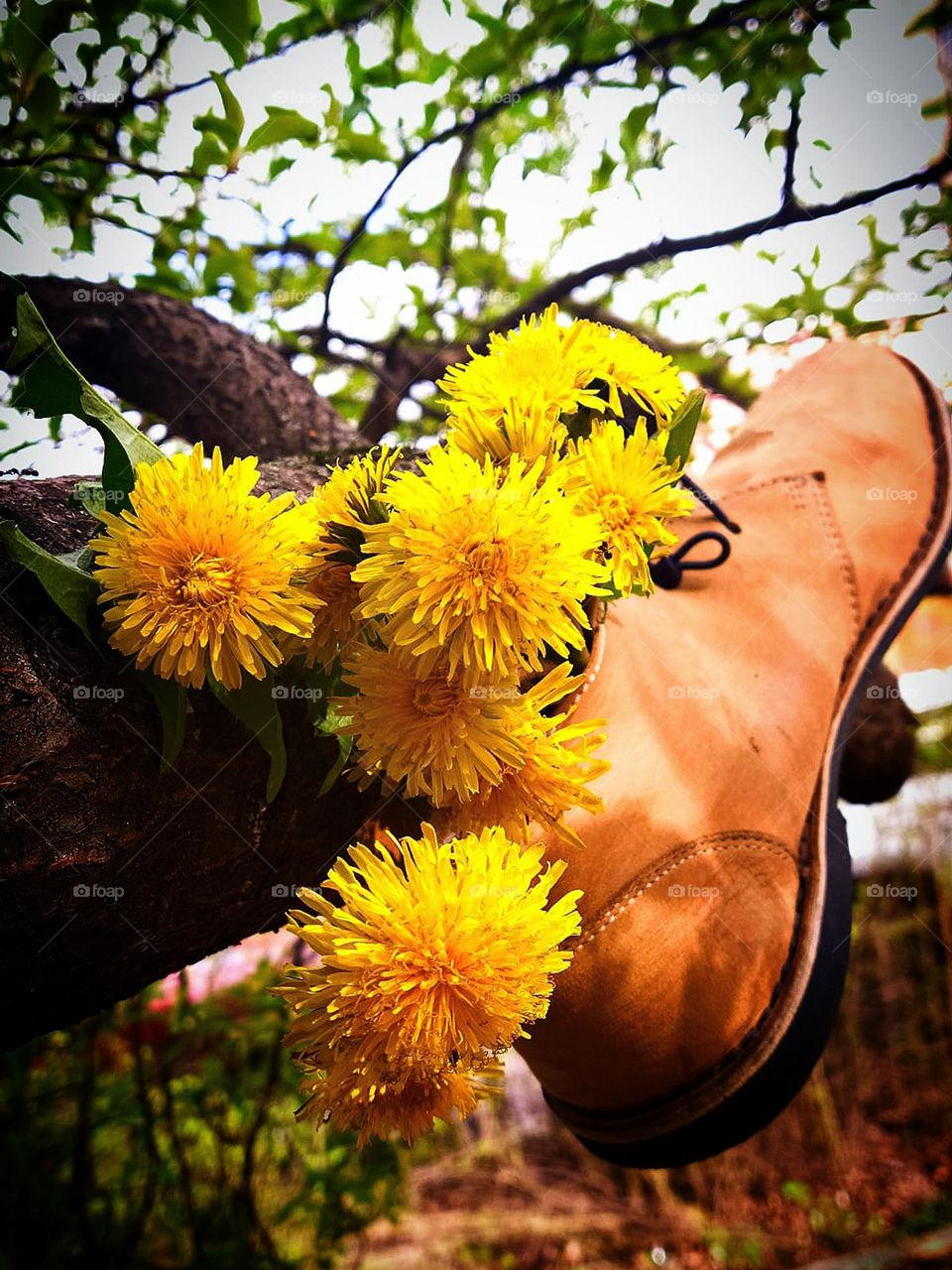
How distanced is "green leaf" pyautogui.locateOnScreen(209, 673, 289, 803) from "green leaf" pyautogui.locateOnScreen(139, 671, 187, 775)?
2 centimetres

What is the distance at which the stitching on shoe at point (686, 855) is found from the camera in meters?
0.61

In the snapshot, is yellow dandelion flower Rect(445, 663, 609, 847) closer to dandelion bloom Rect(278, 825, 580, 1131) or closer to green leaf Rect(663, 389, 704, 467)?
dandelion bloom Rect(278, 825, 580, 1131)

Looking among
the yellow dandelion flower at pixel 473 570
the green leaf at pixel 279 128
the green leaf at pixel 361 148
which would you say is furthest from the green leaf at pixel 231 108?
the yellow dandelion flower at pixel 473 570

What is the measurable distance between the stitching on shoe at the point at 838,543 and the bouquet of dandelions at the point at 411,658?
67 cm

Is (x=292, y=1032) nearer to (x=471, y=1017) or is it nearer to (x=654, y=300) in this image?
(x=471, y=1017)

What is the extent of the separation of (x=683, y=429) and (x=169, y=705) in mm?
383

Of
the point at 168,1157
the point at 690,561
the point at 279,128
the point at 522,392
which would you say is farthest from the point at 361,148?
the point at 168,1157

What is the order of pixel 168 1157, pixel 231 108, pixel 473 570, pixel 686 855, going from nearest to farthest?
pixel 473 570, pixel 686 855, pixel 231 108, pixel 168 1157

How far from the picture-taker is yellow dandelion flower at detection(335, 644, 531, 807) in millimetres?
404

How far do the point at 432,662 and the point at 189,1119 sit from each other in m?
1.69

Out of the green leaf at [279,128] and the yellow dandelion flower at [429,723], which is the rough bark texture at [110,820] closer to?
the yellow dandelion flower at [429,723]

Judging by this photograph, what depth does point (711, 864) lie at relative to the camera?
677 millimetres

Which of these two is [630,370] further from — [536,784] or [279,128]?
[279,128]

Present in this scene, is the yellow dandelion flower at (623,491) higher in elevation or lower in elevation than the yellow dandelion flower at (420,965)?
higher
